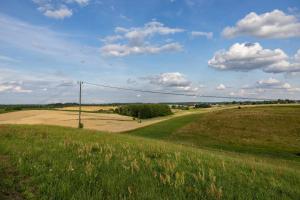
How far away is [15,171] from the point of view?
9.59 m

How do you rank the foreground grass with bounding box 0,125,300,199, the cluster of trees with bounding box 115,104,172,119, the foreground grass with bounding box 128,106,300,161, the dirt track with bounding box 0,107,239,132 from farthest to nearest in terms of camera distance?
the cluster of trees with bounding box 115,104,172,119, the dirt track with bounding box 0,107,239,132, the foreground grass with bounding box 128,106,300,161, the foreground grass with bounding box 0,125,300,199

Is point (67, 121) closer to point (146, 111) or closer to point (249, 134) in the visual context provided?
point (249, 134)

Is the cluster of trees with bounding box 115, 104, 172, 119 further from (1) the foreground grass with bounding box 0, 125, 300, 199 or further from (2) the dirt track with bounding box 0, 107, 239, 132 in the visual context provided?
(1) the foreground grass with bounding box 0, 125, 300, 199

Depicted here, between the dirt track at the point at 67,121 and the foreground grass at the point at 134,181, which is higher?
the foreground grass at the point at 134,181

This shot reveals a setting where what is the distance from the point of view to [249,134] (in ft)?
198

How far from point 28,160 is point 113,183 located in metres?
→ 4.94

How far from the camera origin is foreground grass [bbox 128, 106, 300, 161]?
46.3 meters

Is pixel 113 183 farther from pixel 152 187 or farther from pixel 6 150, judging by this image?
pixel 6 150

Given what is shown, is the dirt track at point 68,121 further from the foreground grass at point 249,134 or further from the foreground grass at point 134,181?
the foreground grass at point 134,181

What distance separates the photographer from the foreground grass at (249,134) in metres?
46.3

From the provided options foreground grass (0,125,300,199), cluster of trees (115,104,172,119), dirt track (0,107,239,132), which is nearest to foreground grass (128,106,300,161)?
dirt track (0,107,239,132)

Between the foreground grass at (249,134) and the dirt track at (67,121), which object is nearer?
the foreground grass at (249,134)

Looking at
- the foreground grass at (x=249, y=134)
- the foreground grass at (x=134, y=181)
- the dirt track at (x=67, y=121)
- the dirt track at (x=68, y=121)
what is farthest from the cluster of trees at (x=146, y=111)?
the foreground grass at (x=134, y=181)

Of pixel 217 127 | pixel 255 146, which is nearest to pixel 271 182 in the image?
pixel 255 146
